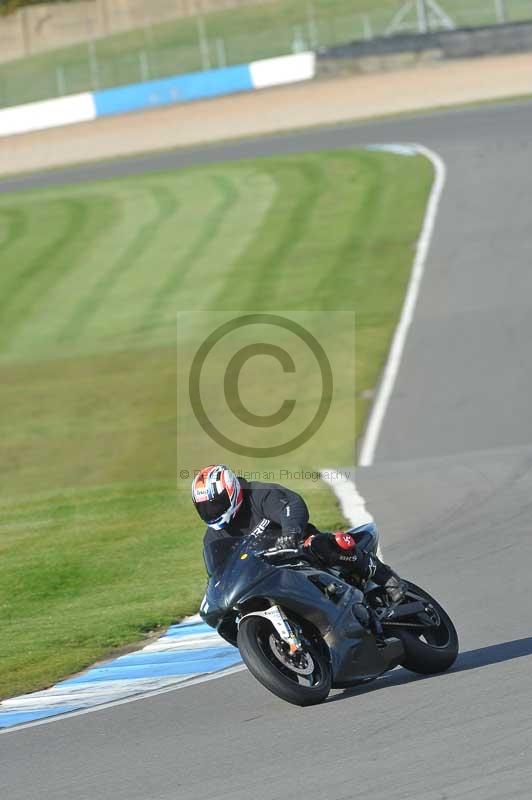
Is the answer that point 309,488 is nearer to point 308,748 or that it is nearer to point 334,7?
point 308,748

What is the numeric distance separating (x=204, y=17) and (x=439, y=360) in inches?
1871

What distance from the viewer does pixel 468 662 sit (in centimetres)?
823

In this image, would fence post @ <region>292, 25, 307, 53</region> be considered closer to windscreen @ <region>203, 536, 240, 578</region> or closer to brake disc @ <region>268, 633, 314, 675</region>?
windscreen @ <region>203, 536, 240, 578</region>

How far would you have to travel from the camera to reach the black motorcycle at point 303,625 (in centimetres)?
748

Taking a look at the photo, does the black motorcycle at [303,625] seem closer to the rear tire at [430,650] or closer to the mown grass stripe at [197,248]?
the rear tire at [430,650]

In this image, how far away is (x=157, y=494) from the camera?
16.0 metres

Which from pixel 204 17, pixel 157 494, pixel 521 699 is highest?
pixel 521 699

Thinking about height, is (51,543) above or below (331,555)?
below

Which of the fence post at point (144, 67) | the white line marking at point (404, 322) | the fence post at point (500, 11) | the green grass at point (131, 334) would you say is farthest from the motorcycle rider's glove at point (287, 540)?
the fence post at point (144, 67)

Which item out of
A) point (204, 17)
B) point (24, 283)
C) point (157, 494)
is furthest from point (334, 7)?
point (157, 494)

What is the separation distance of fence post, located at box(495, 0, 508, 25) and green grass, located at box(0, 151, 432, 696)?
1273cm

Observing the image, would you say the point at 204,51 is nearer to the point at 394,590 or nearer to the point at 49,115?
the point at 49,115

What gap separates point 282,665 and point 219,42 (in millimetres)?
47269

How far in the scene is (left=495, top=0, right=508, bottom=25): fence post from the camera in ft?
150
